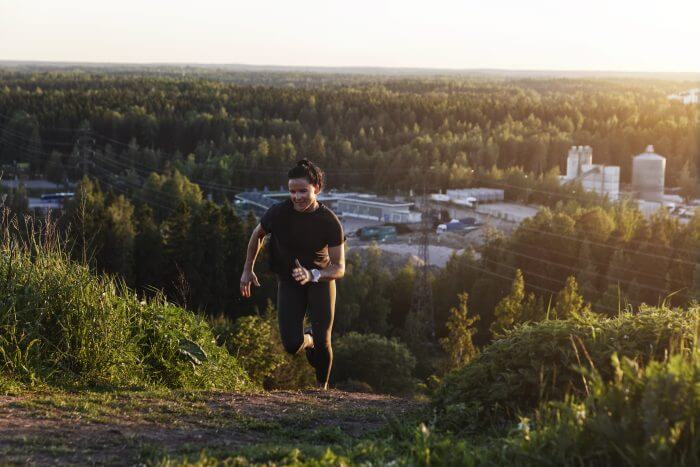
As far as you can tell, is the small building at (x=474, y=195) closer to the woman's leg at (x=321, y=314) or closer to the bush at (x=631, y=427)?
the woman's leg at (x=321, y=314)

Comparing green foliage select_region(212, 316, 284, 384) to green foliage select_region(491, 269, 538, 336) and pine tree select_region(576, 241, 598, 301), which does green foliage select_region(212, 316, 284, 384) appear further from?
pine tree select_region(576, 241, 598, 301)

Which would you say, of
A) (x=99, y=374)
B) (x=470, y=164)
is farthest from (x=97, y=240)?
(x=470, y=164)

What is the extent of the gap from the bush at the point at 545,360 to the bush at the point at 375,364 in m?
19.1

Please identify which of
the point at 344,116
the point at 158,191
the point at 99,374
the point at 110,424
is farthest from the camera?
the point at 344,116

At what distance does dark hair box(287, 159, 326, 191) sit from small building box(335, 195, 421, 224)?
60.6 metres

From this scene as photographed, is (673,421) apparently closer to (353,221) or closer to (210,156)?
(353,221)

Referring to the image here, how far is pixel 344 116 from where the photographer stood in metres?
112

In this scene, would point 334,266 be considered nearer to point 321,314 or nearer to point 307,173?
point 321,314

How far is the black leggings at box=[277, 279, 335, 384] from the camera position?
7.37m

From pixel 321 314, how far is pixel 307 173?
103cm

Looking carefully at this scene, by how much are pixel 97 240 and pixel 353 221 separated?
34.3m

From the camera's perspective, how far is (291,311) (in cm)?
747

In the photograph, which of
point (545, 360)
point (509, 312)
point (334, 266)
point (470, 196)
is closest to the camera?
point (545, 360)

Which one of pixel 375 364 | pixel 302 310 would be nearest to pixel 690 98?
pixel 375 364
